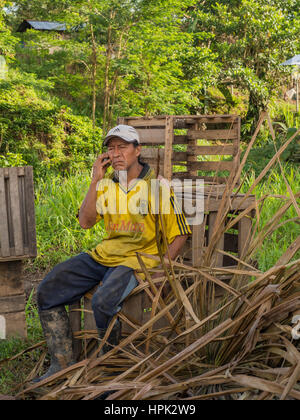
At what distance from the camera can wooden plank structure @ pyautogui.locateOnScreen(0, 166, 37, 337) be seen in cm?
350

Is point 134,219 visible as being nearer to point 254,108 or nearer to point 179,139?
point 179,139

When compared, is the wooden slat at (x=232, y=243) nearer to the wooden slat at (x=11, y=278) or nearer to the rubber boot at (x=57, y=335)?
the rubber boot at (x=57, y=335)

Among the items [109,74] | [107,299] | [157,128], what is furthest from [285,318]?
[109,74]

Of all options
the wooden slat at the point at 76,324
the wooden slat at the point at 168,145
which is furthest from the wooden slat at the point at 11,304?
the wooden slat at the point at 168,145

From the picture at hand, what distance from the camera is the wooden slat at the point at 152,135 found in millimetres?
7582

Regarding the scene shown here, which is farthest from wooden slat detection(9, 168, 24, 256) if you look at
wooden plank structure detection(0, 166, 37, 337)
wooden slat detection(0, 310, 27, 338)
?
wooden slat detection(0, 310, 27, 338)

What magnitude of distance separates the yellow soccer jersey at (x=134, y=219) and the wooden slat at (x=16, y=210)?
769 mm

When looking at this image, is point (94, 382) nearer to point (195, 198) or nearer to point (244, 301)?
point (244, 301)

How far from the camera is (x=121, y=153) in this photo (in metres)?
2.98

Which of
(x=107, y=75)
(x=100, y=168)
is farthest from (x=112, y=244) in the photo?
(x=107, y=75)

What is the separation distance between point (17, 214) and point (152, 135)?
4403mm

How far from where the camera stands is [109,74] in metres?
13.0

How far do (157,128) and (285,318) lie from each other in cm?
655

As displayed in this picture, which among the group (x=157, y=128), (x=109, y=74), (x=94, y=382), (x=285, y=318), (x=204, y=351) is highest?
(x=109, y=74)
